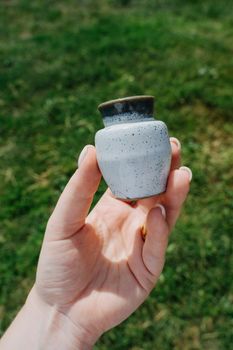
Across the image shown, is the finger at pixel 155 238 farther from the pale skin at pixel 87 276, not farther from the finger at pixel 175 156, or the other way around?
the finger at pixel 175 156

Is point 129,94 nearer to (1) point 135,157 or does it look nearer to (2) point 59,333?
(1) point 135,157

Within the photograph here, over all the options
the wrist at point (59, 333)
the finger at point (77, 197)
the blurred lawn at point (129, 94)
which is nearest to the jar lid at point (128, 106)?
the finger at point (77, 197)

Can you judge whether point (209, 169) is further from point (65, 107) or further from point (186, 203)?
point (65, 107)

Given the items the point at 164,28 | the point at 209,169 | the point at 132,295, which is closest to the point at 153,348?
the point at 132,295

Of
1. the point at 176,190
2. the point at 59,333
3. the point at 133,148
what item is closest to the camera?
the point at 133,148

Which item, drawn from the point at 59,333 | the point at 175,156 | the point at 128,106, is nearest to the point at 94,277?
the point at 59,333

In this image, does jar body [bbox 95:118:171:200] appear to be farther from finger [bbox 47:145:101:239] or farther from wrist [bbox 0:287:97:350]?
wrist [bbox 0:287:97:350]

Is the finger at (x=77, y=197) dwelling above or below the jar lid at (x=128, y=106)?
below

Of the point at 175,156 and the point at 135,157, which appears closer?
the point at 135,157
